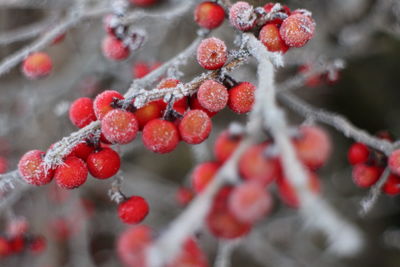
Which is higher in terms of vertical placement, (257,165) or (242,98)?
(242,98)

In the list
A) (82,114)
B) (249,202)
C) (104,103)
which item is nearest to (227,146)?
(249,202)

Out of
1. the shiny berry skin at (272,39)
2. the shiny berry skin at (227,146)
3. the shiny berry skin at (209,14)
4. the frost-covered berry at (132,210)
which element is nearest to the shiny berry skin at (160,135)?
the shiny berry skin at (227,146)

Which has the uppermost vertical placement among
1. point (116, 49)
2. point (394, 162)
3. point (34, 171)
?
point (116, 49)

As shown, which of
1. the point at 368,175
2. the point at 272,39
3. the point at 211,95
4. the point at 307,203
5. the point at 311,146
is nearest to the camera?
the point at 307,203

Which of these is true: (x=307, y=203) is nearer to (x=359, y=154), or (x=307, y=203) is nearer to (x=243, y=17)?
(x=243, y=17)

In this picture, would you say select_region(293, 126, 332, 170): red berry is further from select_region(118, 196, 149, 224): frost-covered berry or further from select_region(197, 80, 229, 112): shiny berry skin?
select_region(118, 196, 149, 224): frost-covered berry

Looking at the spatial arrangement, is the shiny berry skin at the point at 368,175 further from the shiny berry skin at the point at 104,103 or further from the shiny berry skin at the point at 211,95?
the shiny berry skin at the point at 104,103
